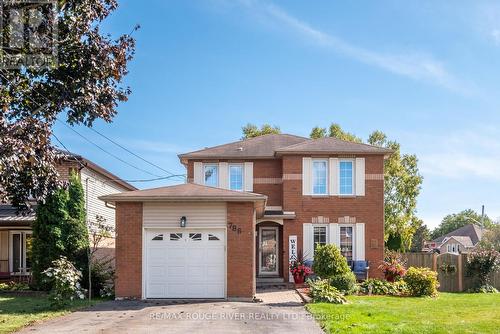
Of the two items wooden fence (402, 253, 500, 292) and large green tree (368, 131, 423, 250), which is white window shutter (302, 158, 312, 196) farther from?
large green tree (368, 131, 423, 250)

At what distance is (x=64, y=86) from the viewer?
13.5m

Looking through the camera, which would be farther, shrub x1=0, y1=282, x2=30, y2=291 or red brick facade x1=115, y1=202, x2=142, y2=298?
shrub x1=0, y1=282, x2=30, y2=291

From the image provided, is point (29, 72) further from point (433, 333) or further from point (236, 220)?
point (433, 333)

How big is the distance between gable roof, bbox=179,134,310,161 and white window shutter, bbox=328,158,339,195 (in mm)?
2686

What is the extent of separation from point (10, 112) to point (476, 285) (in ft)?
65.3

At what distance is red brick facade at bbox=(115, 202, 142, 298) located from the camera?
18.1 metres

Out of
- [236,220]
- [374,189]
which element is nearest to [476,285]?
Result: [374,189]

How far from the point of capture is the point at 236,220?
18.3 m

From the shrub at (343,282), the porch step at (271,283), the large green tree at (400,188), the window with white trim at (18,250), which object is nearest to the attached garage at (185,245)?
the shrub at (343,282)

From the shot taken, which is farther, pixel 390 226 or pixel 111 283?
pixel 390 226

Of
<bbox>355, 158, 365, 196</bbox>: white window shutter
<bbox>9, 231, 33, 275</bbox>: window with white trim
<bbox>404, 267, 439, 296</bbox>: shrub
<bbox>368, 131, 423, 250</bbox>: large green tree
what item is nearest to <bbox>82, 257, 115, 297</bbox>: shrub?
<bbox>9, 231, 33, 275</bbox>: window with white trim

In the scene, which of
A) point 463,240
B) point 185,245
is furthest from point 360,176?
point 463,240

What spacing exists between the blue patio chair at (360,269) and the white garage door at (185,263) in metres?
8.23

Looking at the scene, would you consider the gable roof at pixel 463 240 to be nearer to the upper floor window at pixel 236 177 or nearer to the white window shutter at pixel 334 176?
the white window shutter at pixel 334 176
